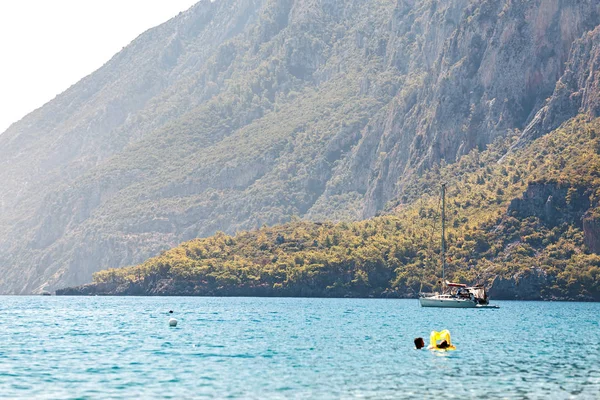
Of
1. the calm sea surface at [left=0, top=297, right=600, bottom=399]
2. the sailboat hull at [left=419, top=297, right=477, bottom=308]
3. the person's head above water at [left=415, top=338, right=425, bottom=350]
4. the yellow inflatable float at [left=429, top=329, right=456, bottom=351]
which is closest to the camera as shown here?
the calm sea surface at [left=0, top=297, right=600, bottom=399]

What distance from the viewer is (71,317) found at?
163375 mm

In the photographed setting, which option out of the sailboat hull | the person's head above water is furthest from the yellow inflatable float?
the sailboat hull

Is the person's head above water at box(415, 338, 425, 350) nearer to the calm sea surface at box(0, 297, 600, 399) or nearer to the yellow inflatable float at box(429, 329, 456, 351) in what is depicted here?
the yellow inflatable float at box(429, 329, 456, 351)

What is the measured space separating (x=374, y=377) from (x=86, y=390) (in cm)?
2016

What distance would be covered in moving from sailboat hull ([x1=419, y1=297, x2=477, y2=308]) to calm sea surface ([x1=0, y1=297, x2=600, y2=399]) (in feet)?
123

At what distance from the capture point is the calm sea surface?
226 feet

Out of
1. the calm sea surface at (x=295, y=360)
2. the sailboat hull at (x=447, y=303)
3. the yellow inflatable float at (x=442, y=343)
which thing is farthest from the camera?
the sailboat hull at (x=447, y=303)

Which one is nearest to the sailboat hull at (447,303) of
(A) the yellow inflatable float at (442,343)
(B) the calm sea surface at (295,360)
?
(B) the calm sea surface at (295,360)

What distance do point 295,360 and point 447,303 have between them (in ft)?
339

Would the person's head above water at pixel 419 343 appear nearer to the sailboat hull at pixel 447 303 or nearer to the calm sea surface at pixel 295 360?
the calm sea surface at pixel 295 360

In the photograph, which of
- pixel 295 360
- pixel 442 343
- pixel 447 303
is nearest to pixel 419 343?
pixel 442 343

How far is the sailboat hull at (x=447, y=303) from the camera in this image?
18238cm

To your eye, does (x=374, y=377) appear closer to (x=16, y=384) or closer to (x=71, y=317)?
(x=16, y=384)

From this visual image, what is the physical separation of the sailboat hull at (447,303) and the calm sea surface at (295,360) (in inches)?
1478
